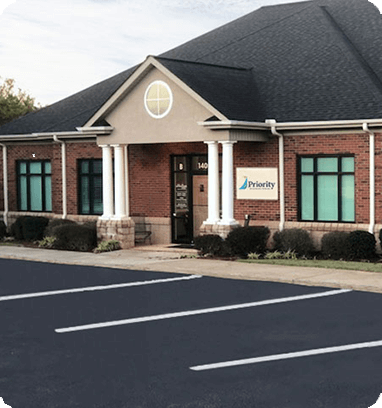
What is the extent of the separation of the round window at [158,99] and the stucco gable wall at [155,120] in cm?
12

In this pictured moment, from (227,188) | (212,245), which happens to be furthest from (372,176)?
(212,245)

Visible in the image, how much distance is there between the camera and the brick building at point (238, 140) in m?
21.8

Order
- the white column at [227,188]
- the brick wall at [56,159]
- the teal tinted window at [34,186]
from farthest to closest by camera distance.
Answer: the teal tinted window at [34,186] < the brick wall at [56,159] < the white column at [227,188]

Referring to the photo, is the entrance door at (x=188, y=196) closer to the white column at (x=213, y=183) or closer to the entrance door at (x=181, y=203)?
the entrance door at (x=181, y=203)

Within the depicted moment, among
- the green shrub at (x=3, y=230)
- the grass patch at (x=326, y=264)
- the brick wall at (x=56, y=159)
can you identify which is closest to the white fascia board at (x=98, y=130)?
the brick wall at (x=56, y=159)

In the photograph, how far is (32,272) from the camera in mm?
19406

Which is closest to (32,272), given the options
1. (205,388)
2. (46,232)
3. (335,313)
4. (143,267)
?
(143,267)

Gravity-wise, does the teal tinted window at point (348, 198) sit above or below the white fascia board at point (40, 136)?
below

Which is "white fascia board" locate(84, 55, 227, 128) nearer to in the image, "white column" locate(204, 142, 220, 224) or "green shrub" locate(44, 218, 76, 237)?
"white column" locate(204, 142, 220, 224)

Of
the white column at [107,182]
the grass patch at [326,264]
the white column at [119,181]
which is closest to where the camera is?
the grass patch at [326,264]

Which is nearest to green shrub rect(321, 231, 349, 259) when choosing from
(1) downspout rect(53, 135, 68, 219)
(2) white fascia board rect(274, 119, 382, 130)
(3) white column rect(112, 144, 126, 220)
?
(2) white fascia board rect(274, 119, 382, 130)

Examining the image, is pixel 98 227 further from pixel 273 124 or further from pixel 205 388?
pixel 205 388

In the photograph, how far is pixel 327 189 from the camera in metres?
22.1

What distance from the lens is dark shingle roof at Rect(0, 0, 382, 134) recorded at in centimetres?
2239
